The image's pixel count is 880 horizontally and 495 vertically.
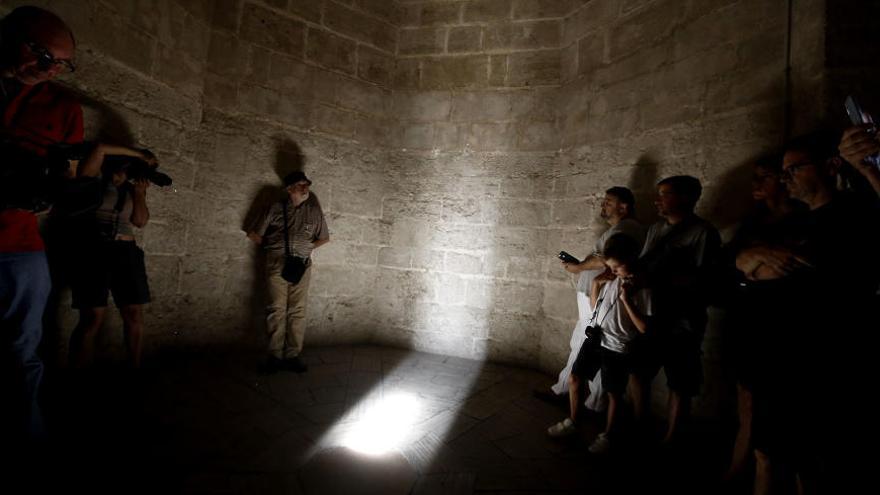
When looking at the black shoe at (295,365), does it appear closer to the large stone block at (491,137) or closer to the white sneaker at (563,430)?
the white sneaker at (563,430)

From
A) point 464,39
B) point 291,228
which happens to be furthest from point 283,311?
point 464,39

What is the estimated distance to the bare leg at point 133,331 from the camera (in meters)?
2.99

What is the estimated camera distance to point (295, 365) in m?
3.54

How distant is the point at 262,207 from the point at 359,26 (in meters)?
2.70

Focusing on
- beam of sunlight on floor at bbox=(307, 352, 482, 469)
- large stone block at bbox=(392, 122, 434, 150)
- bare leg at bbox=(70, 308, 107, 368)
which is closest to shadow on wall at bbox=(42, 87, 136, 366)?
bare leg at bbox=(70, 308, 107, 368)

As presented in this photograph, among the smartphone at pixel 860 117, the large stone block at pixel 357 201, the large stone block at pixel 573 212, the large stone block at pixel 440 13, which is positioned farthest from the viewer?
the large stone block at pixel 440 13

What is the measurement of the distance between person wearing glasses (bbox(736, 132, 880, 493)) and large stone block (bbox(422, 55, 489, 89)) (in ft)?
11.7

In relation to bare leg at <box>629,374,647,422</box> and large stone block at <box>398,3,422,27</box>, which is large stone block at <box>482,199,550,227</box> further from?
large stone block at <box>398,3,422,27</box>

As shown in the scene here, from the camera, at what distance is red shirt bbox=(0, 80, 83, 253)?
166 cm

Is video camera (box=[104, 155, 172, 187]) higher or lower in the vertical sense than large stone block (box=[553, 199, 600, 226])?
lower

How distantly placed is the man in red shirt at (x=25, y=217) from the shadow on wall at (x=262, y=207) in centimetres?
214

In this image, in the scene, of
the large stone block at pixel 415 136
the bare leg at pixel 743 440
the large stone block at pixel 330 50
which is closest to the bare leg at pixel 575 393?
the bare leg at pixel 743 440

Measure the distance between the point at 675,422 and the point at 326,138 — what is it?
176 inches

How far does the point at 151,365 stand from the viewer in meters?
3.32
